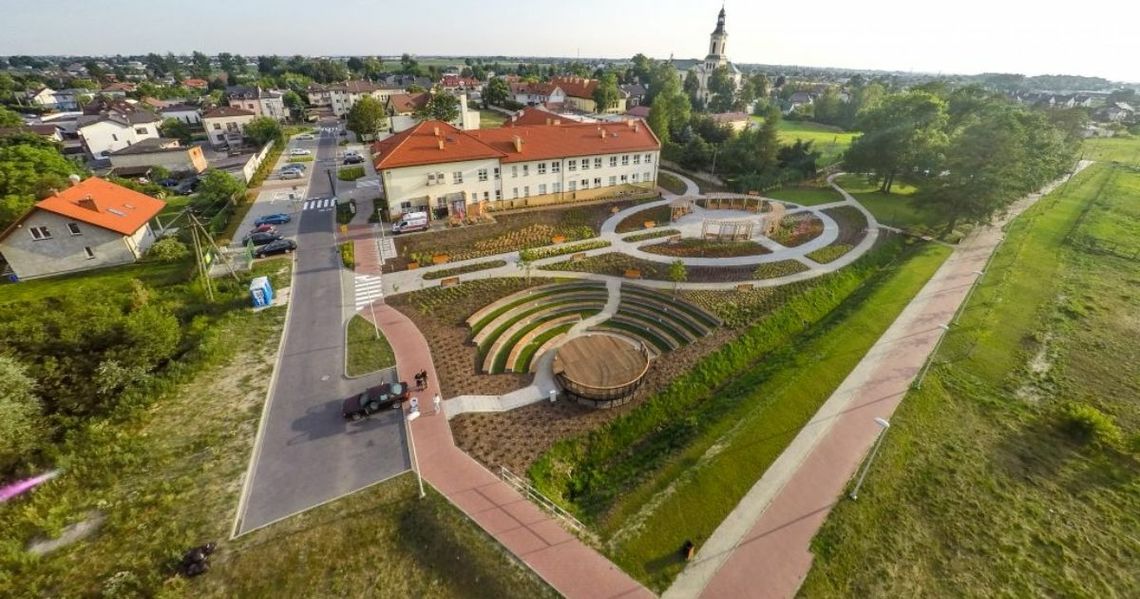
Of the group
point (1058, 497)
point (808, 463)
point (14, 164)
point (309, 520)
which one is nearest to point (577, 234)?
point (808, 463)

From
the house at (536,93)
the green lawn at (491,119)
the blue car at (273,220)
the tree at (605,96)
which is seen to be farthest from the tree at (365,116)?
A: the house at (536,93)

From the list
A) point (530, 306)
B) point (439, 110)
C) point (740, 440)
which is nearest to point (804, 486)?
point (740, 440)

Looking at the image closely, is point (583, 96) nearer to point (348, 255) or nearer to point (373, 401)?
point (348, 255)

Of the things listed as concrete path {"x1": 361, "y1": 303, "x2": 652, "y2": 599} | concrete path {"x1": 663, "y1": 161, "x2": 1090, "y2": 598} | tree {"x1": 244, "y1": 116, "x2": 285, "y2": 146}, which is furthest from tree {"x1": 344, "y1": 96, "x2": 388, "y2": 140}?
concrete path {"x1": 663, "y1": 161, "x2": 1090, "y2": 598}

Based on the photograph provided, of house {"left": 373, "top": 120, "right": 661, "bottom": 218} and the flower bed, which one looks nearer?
the flower bed

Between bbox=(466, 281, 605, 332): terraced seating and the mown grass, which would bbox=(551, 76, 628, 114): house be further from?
the mown grass

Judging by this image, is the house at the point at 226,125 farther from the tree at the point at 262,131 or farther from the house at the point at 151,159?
the house at the point at 151,159

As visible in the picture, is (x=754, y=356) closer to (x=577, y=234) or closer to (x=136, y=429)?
(x=577, y=234)
